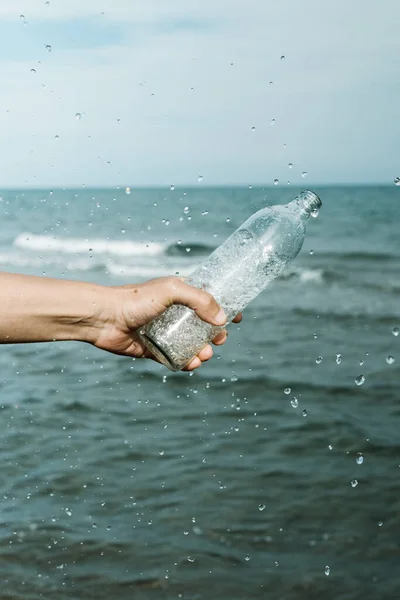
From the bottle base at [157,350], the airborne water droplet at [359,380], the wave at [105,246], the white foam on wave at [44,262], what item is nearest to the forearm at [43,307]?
the bottle base at [157,350]

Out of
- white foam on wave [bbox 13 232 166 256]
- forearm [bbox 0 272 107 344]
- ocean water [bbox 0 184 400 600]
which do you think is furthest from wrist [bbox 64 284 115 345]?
white foam on wave [bbox 13 232 166 256]

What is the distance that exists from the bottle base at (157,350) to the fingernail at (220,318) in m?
0.23

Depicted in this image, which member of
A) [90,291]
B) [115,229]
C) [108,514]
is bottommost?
[115,229]

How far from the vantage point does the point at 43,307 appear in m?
2.68

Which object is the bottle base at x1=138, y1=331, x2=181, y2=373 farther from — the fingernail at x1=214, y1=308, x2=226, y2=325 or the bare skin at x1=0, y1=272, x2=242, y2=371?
the fingernail at x1=214, y1=308, x2=226, y2=325

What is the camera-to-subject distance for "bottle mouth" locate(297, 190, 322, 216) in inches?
115

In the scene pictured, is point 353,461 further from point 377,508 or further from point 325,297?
point 325,297

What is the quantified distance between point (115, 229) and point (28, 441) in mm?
29514

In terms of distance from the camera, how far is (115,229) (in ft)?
114

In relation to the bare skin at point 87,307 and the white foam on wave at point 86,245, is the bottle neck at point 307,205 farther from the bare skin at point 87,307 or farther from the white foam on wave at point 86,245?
the white foam on wave at point 86,245

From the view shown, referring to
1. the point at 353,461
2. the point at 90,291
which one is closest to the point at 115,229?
the point at 353,461

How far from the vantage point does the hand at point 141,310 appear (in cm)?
256

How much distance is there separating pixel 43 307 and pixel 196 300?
54 centimetres

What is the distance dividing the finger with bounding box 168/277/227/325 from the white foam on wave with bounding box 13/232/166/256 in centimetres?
2115
